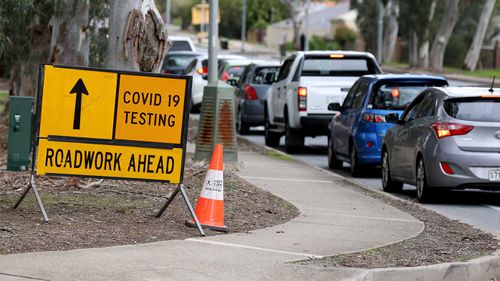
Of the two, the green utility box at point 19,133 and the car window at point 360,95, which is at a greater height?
the car window at point 360,95

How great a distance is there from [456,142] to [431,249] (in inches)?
179

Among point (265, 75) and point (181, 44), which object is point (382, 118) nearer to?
point (265, 75)

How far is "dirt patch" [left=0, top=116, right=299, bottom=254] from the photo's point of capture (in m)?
9.91

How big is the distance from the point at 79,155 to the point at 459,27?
7922 cm

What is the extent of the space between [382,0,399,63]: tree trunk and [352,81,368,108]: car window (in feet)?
199

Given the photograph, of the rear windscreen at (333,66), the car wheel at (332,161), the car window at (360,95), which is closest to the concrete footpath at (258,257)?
the car window at (360,95)

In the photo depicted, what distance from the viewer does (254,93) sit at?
2839 centimetres

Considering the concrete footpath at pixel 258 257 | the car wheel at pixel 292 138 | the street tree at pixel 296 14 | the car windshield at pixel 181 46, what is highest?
the street tree at pixel 296 14

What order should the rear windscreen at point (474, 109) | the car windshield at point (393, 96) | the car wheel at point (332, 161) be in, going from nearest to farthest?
the rear windscreen at point (474, 109), the car windshield at point (393, 96), the car wheel at point (332, 161)

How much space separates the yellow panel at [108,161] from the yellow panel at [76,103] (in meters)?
0.13

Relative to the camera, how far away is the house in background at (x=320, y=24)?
120 metres

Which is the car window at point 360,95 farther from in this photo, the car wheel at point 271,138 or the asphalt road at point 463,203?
the car wheel at point 271,138

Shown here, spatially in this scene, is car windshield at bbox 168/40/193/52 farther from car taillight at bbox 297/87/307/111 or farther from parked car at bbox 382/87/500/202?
parked car at bbox 382/87/500/202

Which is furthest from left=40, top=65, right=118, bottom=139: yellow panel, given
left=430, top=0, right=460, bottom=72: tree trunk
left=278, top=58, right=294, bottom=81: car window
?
left=430, top=0, right=460, bottom=72: tree trunk
